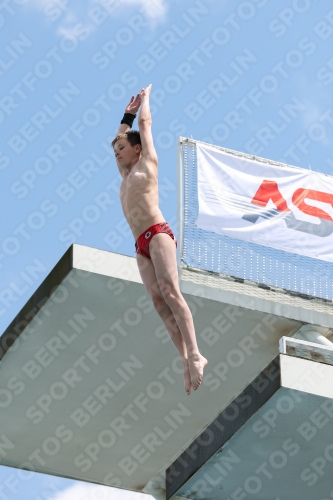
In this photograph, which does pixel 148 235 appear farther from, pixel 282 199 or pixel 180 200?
pixel 282 199

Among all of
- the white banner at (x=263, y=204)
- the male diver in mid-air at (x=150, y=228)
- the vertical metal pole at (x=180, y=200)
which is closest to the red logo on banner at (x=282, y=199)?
the white banner at (x=263, y=204)

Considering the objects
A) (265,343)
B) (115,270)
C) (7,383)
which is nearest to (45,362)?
(7,383)

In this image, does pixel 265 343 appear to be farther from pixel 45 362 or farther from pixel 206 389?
pixel 45 362

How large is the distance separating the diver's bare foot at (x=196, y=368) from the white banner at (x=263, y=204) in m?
5.39

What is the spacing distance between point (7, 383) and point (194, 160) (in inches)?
167

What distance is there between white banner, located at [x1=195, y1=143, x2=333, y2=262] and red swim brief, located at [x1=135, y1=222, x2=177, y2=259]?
14.9 ft

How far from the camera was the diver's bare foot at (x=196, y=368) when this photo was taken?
29.4 feet

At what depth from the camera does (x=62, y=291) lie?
13.3 metres

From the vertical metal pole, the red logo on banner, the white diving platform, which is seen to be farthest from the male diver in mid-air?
the red logo on banner

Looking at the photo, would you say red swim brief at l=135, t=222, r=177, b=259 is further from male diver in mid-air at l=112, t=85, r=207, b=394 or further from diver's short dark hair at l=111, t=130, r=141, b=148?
diver's short dark hair at l=111, t=130, r=141, b=148

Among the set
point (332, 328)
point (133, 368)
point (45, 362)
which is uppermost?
point (45, 362)

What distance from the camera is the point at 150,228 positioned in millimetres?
9633

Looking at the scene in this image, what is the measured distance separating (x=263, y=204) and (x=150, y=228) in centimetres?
571

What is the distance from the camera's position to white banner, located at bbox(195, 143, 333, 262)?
577 inches
